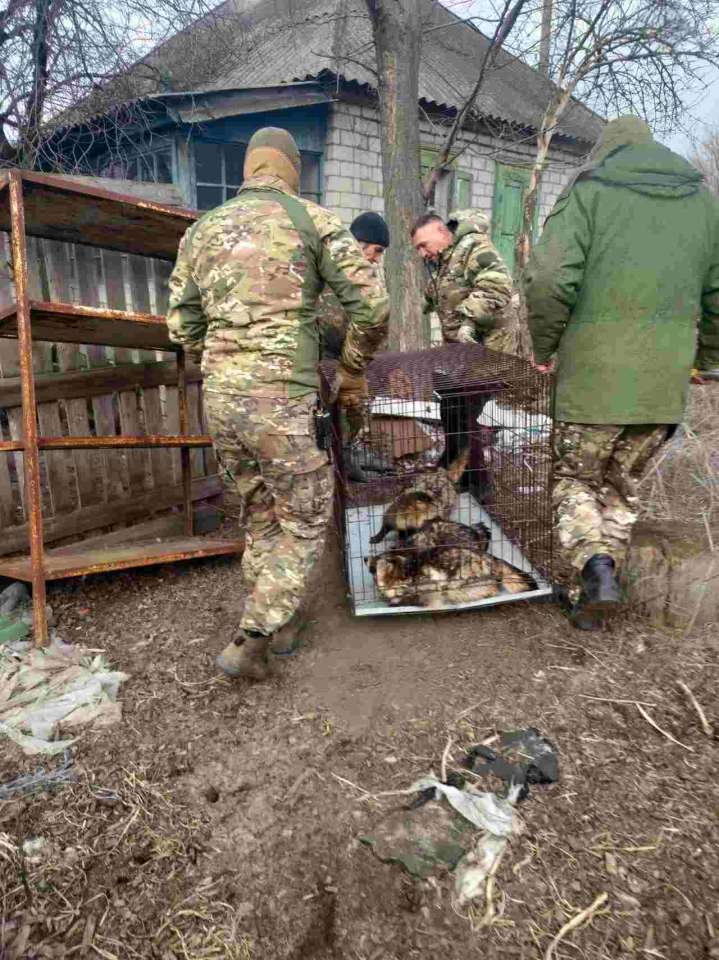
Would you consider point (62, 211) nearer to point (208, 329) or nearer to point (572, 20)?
point (208, 329)

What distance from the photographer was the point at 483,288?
4.61 meters

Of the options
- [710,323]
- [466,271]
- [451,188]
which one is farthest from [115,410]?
[451,188]

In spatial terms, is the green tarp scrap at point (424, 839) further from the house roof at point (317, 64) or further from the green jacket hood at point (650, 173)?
the house roof at point (317, 64)

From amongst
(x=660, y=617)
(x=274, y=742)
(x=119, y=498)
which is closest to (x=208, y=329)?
(x=274, y=742)

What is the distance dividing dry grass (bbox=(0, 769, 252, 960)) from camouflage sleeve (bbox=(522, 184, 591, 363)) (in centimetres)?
256

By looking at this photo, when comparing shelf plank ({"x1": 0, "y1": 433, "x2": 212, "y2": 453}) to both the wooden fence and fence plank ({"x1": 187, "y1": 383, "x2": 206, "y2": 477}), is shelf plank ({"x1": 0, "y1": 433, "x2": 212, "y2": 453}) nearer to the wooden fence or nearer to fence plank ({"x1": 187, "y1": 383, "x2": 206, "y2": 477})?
the wooden fence

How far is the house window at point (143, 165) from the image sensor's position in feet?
31.8

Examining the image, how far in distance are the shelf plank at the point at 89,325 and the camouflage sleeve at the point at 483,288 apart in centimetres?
214

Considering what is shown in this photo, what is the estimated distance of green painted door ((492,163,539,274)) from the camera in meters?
12.6

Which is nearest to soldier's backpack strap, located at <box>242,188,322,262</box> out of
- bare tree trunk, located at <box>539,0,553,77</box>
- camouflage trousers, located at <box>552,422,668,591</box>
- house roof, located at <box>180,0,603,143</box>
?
camouflage trousers, located at <box>552,422,668,591</box>

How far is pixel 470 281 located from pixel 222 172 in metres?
6.48

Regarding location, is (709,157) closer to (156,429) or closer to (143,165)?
(143,165)

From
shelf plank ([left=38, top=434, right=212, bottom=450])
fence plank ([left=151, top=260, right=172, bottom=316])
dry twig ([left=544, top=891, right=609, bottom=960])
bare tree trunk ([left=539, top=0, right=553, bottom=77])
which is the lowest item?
dry twig ([left=544, top=891, right=609, bottom=960])

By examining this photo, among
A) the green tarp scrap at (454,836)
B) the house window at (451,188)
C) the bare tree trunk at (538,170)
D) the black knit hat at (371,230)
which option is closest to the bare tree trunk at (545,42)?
the bare tree trunk at (538,170)
